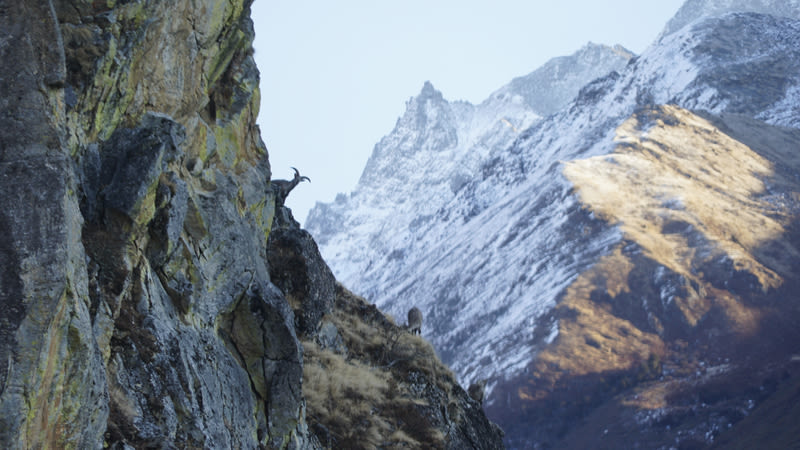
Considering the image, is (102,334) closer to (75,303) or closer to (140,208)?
(75,303)

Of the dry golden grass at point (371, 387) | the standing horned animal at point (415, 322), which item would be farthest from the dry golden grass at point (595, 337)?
the dry golden grass at point (371, 387)

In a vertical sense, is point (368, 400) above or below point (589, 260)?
below

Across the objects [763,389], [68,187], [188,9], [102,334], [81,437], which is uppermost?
[188,9]

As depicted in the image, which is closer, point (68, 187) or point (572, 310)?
point (68, 187)

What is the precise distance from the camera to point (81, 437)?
9.41m

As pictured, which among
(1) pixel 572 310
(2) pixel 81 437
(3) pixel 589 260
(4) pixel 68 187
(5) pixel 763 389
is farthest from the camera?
(3) pixel 589 260

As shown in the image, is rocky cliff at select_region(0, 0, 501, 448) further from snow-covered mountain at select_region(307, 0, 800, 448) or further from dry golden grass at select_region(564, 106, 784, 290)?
dry golden grass at select_region(564, 106, 784, 290)

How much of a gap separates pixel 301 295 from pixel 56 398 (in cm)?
1099

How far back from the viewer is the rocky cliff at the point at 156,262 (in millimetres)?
9195

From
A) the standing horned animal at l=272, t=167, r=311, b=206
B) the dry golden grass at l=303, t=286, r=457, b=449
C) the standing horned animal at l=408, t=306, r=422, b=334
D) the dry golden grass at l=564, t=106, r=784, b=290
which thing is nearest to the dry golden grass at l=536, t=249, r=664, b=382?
the dry golden grass at l=564, t=106, r=784, b=290

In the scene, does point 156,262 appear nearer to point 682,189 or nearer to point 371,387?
point 371,387

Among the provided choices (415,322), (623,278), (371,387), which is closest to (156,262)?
(371,387)

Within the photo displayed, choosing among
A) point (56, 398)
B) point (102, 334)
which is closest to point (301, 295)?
point (102, 334)

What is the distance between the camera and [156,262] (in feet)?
42.0
